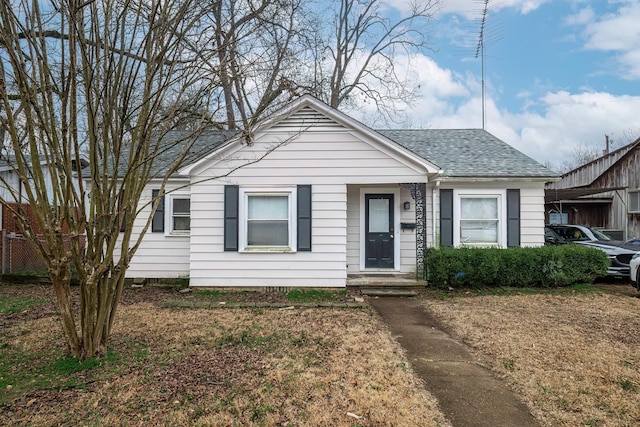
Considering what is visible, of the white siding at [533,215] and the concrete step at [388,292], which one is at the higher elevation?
the white siding at [533,215]

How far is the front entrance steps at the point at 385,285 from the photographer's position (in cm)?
876

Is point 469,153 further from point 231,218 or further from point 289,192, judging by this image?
point 231,218

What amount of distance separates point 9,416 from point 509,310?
295 inches

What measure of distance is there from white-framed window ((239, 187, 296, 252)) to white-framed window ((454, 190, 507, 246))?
440 centimetres

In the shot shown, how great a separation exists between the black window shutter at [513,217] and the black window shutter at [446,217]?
1452 mm

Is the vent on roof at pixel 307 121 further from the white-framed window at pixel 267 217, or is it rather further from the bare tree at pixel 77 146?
the bare tree at pixel 77 146

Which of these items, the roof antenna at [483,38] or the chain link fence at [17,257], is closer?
the chain link fence at [17,257]

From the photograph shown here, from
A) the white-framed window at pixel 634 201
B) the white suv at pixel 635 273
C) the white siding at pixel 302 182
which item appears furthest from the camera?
the white-framed window at pixel 634 201

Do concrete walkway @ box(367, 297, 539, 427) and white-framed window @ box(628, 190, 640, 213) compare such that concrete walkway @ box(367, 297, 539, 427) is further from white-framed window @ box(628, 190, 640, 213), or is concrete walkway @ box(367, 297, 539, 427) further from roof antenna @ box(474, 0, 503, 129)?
white-framed window @ box(628, 190, 640, 213)

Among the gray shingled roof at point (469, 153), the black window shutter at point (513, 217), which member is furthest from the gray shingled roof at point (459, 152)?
the black window shutter at point (513, 217)

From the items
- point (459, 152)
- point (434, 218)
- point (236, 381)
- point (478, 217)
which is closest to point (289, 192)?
point (434, 218)

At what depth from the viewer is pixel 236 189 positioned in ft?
28.8

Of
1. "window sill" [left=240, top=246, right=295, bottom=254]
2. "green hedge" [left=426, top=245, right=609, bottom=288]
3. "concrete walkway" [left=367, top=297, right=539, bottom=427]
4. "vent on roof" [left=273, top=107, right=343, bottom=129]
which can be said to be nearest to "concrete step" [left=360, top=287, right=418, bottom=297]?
"green hedge" [left=426, top=245, right=609, bottom=288]

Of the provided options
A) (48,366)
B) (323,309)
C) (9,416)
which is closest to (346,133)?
(323,309)
